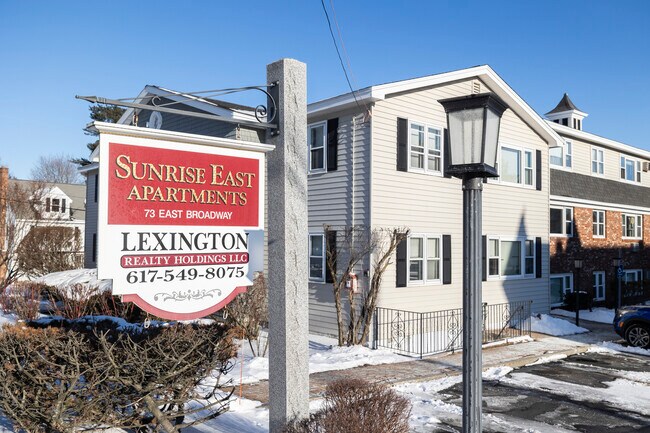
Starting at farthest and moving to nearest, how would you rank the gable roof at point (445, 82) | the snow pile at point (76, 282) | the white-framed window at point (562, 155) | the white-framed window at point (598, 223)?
the white-framed window at point (598, 223) → the white-framed window at point (562, 155) → the snow pile at point (76, 282) → the gable roof at point (445, 82)

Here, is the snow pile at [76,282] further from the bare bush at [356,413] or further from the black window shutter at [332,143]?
the bare bush at [356,413]

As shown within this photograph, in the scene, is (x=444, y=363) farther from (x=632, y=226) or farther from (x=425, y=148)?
(x=632, y=226)

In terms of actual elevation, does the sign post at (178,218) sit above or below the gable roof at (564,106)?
below

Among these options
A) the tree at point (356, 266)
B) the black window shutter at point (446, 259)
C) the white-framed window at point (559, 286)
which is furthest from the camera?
the white-framed window at point (559, 286)

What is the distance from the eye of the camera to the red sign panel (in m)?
4.27

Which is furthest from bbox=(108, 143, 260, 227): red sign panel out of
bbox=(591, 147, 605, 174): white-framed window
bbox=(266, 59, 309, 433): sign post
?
bbox=(591, 147, 605, 174): white-framed window

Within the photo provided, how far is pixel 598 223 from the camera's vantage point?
25438 millimetres

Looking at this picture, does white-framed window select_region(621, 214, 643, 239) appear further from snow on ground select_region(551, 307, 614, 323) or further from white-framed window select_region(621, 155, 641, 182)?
snow on ground select_region(551, 307, 614, 323)

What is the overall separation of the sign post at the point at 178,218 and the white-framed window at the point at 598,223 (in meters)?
23.9

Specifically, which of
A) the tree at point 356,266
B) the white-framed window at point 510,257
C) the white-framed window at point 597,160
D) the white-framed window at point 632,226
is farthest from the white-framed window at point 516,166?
the white-framed window at point 632,226

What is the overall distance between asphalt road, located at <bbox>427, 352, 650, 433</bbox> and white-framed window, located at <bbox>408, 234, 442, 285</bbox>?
4.15m

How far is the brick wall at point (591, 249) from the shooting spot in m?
23.0

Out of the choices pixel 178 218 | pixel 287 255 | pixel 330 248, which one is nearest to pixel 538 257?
pixel 330 248

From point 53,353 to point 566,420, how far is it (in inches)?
297
